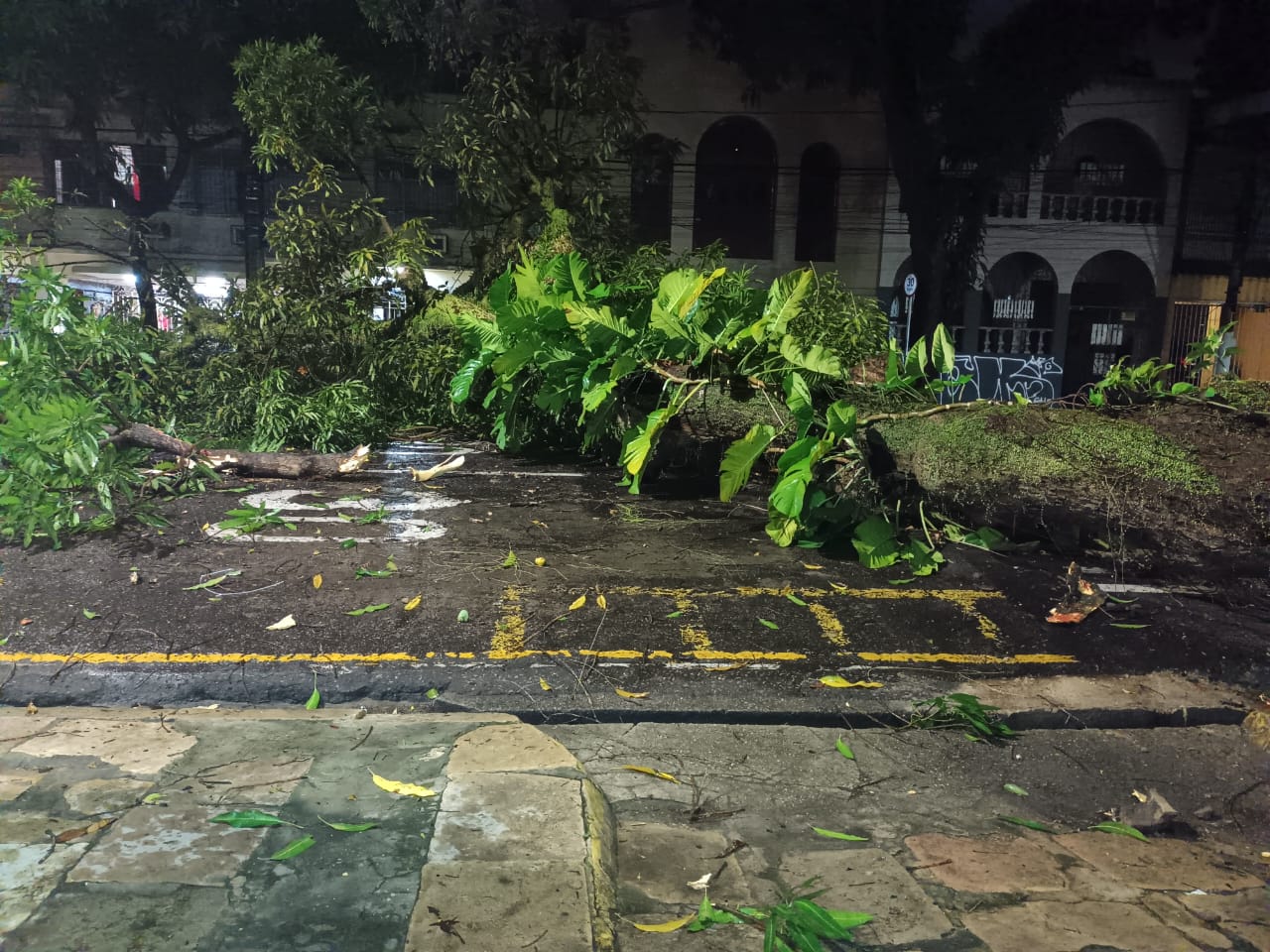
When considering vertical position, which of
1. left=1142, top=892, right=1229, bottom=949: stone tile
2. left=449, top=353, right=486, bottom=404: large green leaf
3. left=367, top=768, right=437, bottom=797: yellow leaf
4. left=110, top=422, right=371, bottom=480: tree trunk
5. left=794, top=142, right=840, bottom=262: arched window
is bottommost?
left=1142, top=892, right=1229, bottom=949: stone tile

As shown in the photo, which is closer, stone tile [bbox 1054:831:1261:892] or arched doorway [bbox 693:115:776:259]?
stone tile [bbox 1054:831:1261:892]

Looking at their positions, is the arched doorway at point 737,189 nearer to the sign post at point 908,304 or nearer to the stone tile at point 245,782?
the sign post at point 908,304

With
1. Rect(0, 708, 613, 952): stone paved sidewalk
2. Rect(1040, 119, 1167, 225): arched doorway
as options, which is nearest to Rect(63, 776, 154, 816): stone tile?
Rect(0, 708, 613, 952): stone paved sidewalk

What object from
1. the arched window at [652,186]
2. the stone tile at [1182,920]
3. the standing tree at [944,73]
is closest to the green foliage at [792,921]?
the stone tile at [1182,920]

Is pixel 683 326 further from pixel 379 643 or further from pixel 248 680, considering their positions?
pixel 248 680

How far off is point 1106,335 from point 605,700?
13.9m

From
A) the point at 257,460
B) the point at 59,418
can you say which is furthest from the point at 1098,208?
the point at 59,418

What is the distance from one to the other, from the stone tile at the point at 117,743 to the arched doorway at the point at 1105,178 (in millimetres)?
15487

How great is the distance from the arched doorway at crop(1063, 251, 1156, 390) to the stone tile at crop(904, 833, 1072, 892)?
13233 mm

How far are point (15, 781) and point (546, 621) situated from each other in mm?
2454

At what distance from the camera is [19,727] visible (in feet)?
12.0

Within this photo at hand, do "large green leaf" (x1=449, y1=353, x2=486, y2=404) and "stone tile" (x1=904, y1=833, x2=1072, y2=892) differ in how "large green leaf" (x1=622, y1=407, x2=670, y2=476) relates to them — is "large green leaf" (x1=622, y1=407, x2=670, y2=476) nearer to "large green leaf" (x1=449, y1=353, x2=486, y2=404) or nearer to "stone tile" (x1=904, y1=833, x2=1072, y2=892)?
"large green leaf" (x1=449, y1=353, x2=486, y2=404)


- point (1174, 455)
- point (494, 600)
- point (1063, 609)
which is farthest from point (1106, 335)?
point (494, 600)

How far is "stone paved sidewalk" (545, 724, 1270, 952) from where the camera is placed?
101 inches
